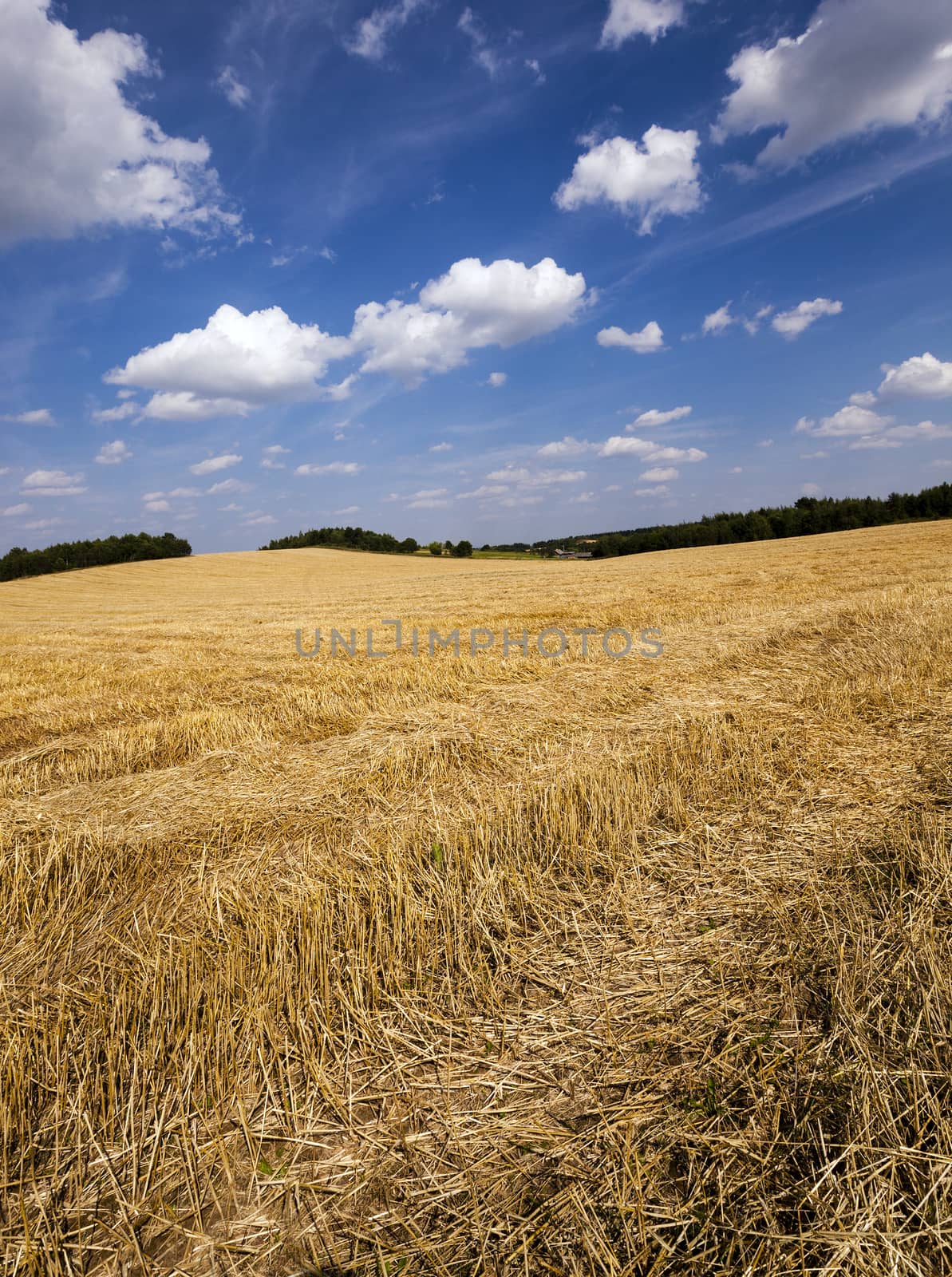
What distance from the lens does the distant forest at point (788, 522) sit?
72.4 m

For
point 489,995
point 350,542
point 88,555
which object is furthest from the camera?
point 350,542

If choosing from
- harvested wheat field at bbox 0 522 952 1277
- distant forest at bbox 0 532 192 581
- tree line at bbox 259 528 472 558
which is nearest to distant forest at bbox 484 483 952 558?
tree line at bbox 259 528 472 558

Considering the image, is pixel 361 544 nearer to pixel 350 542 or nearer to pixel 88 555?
pixel 350 542

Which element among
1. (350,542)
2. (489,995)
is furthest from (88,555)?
(489,995)

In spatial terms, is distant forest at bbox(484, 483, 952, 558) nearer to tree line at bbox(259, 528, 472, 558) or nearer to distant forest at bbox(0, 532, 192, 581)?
tree line at bbox(259, 528, 472, 558)

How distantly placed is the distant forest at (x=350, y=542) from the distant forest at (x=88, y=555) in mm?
20846

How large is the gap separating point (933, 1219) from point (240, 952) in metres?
2.61

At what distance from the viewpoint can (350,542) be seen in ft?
331

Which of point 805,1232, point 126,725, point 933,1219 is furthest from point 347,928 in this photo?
point 126,725

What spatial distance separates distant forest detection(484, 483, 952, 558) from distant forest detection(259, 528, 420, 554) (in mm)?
33384

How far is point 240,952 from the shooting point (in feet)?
9.11

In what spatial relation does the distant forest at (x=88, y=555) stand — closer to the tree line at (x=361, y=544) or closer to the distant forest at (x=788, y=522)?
the tree line at (x=361, y=544)

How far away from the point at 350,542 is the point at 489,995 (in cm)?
10208

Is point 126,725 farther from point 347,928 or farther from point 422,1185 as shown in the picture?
point 422,1185
